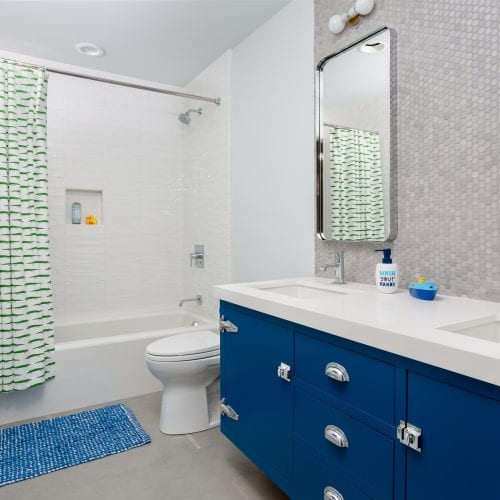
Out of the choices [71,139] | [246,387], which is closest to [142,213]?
[71,139]

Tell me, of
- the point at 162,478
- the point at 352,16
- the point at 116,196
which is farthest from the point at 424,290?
the point at 116,196

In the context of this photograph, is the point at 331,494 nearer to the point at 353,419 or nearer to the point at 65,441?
the point at 353,419

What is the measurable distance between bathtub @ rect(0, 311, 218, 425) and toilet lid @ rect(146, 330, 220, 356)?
47 centimetres

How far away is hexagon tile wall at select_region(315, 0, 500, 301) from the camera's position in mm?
1321

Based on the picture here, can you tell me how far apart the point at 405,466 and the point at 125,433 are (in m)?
1.65

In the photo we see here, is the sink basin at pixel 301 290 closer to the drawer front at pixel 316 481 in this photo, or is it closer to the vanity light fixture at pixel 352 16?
the drawer front at pixel 316 481

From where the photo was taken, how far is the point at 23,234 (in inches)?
92.4

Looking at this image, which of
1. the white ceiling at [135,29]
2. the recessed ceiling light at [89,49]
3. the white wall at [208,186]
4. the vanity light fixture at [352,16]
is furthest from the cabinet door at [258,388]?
the recessed ceiling light at [89,49]

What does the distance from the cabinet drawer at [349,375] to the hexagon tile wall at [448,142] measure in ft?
1.86

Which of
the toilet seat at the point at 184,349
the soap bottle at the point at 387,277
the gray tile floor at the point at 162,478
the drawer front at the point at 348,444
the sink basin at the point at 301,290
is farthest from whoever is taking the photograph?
the toilet seat at the point at 184,349

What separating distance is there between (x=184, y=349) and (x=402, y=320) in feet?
4.45

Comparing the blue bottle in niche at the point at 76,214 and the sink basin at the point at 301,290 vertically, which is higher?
the blue bottle in niche at the point at 76,214

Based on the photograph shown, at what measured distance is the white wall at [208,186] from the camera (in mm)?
2922

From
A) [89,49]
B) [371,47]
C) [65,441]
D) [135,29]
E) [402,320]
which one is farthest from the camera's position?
[89,49]
